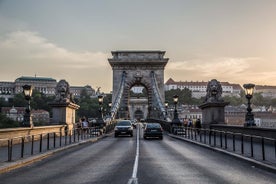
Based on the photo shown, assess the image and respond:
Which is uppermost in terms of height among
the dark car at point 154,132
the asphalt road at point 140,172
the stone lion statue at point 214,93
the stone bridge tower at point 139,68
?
the stone bridge tower at point 139,68

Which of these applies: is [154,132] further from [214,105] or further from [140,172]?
[140,172]

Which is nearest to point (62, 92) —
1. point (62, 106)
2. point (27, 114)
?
point (62, 106)

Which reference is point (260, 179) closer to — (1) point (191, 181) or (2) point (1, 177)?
(1) point (191, 181)

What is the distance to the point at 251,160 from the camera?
14703 mm

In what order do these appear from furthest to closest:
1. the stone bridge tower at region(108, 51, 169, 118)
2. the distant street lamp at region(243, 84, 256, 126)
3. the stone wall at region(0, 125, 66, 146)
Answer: the stone bridge tower at region(108, 51, 169, 118) → the distant street lamp at region(243, 84, 256, 126) → the stone wall at region(0, 125, 66, 146)

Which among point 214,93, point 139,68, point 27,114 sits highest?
point 139,68

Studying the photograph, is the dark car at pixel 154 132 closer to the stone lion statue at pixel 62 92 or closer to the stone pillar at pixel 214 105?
the stone pillar at pixel 214 105

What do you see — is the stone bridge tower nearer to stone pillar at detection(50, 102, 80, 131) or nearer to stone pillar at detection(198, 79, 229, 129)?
stone pillar at detection(198, 79, 229, 129)

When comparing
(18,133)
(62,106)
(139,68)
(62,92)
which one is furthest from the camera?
(139,68)

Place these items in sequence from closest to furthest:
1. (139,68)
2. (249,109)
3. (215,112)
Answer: (249,109) → (215,112) → (139,68)

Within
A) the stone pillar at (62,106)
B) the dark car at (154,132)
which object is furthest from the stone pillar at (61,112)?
the dark car at (154,132)

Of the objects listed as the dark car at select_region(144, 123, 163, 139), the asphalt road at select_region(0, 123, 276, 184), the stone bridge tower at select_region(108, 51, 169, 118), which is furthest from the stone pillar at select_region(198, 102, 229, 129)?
the stone bridge tower at select_region(108, 51, 169, 118)

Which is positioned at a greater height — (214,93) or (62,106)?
(214,93)

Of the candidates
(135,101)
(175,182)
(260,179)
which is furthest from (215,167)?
(135,101)
